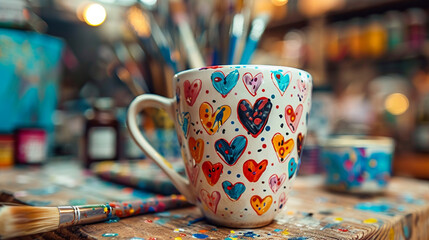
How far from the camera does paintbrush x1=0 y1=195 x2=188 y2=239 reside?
9.2 inches

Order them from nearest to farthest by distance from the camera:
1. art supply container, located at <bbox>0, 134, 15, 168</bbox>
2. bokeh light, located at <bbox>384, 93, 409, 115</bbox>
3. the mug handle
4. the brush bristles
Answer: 1. the brush bristles
2. the mug handle
3. art supply container, located at <bbox>0, 134, 15, 168</bbox>
4. bokeh light, located at <bbox>384, 93, 409, 115</bbox>

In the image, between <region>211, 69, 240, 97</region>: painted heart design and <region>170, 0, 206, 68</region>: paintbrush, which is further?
<region>170, 0, 206, 68</region>: paintbrush

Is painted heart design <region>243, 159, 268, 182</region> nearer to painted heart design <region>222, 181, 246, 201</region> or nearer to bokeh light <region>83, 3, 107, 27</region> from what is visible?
painted heart design <region>222, 181, 246, 201</region>

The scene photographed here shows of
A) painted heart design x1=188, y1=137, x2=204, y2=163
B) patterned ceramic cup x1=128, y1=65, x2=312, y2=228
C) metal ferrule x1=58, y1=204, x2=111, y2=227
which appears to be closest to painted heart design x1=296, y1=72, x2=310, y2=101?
patterned ceramic cup x1=128, y1=65, x2=312, y2=228

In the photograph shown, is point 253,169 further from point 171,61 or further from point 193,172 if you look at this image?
point 171,61

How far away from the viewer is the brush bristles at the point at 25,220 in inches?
9.1

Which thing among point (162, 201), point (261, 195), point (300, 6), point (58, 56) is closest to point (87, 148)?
point (58, 56)

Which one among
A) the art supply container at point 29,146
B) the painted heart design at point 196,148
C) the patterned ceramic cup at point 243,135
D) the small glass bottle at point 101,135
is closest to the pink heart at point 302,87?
the patterned ceramic cup at point 243,135

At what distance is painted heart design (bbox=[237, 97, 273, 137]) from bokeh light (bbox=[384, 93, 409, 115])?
5.83 feet

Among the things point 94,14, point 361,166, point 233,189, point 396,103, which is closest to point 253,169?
point 233,189

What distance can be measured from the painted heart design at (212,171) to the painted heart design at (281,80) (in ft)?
0.28

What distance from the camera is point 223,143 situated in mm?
297

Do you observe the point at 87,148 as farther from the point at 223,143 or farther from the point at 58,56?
the point at 223,143

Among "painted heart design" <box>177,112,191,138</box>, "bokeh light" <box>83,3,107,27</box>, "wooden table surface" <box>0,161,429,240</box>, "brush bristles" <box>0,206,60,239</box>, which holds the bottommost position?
"wooden table surface" <box>0,161,429,240</box>
